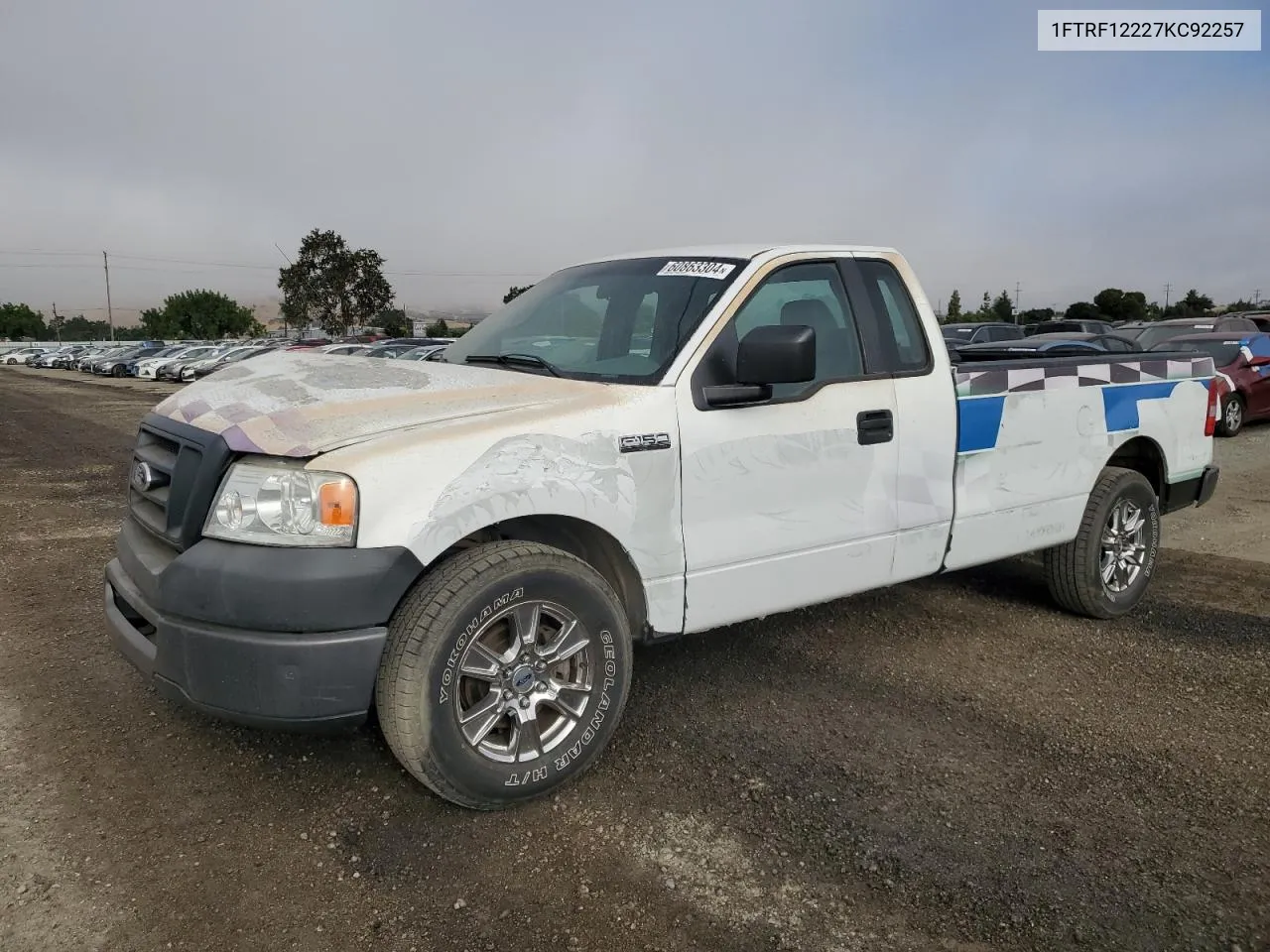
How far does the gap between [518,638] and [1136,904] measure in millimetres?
1871

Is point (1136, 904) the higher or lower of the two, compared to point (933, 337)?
lower

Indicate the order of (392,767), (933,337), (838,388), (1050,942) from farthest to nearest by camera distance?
(933,337) < (838,388) < (392,767) < (1050,942)

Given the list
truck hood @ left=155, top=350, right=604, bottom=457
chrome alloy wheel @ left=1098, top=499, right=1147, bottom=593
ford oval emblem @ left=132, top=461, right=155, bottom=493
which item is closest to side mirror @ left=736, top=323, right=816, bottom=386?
truck hood @ left=155, top=350, right=604, bottom=457

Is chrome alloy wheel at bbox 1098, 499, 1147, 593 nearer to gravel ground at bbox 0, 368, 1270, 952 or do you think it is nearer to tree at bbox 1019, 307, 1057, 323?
gravel ground at bbox 0, 368, 1270, 952

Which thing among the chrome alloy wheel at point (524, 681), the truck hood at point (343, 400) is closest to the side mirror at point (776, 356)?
the truck hood at point (343, 400)

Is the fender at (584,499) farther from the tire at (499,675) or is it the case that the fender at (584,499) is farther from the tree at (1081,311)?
the tree at (1081,311)

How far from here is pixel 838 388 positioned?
354 centimetres

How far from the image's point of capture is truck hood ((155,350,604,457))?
2.67 m

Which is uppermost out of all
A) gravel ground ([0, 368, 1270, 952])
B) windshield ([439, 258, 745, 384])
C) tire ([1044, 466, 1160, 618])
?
windshield ([439, 258, 745, 384])

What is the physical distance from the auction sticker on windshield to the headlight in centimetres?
165

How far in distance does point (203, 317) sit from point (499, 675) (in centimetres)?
11046

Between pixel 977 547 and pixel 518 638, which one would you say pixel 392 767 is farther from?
pixel 977 547

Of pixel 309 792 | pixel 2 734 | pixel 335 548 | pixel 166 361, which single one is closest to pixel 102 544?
pixel 2 734

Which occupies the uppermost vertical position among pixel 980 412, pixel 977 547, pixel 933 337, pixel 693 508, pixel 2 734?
pixel 933 337
